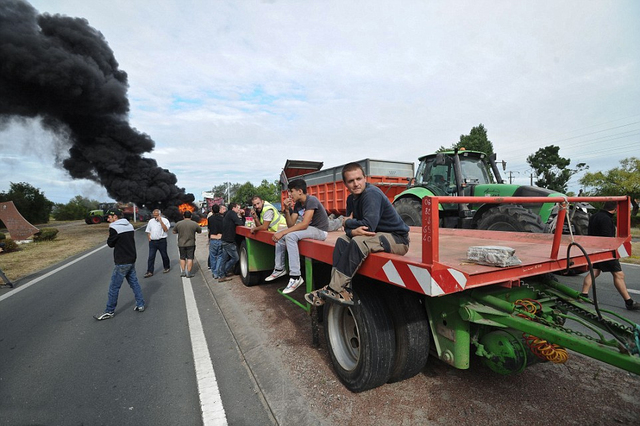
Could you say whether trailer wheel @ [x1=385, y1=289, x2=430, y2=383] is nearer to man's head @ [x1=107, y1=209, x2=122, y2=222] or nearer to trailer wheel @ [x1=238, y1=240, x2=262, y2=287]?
trailer wheel @ [x1=238, y1=240, x2=262, y2=287]

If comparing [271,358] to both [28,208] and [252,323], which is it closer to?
[252,323]

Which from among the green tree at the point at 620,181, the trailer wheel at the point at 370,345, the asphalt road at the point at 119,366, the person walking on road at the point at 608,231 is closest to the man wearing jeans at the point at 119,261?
the asphalt road at the point at 119,366

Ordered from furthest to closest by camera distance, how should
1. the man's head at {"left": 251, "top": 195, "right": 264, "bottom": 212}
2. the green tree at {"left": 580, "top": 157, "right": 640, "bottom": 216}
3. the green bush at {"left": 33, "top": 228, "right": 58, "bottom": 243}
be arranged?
the green tree at {"left": 580, "top": 157, "right": 640, "bottom": 216} < the green bush at {"left": 33, "top": 228, "right": 58, "bottom": 243} < the man's head at {"left": 251, "top": 195, "right": 264, "bottom": 212}

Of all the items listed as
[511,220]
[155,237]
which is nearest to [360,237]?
[511,220]

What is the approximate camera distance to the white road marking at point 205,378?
2654 mm

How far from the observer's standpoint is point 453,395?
9.07 feet

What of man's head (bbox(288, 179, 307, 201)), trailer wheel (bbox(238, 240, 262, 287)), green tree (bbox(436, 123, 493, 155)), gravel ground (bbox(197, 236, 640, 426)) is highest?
green tree (bbox(436, 123, 493, 155))

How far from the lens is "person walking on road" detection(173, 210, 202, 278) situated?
7680 mm

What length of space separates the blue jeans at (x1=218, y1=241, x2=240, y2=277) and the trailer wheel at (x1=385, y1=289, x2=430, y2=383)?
203 inches

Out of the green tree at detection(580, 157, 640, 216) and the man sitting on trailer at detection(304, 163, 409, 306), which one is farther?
the green tree at detection(580, 157, 640, 216)

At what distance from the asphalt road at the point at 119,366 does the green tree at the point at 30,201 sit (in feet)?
126

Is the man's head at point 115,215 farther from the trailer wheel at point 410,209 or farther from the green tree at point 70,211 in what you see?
the green tree at point 70,211

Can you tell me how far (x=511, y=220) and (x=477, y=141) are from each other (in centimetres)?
3452

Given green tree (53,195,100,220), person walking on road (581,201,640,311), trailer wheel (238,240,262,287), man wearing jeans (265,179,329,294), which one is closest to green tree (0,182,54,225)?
green tree (53,195,100,220)
